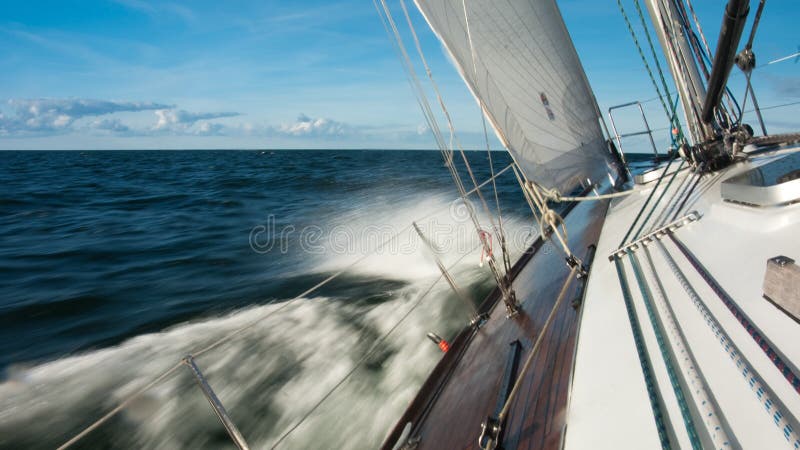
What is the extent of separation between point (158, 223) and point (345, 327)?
24.2 feet

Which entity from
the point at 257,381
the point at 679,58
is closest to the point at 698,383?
the point at 257,381

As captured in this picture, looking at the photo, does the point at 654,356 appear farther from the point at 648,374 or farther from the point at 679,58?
the point at 679,58

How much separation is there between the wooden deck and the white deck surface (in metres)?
0.10

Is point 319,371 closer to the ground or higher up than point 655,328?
closer to the ground

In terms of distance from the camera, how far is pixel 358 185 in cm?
1588

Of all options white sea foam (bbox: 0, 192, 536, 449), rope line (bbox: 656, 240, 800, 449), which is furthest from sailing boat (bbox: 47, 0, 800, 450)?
white sea foam (bbox: 0, 192, 536, 449)

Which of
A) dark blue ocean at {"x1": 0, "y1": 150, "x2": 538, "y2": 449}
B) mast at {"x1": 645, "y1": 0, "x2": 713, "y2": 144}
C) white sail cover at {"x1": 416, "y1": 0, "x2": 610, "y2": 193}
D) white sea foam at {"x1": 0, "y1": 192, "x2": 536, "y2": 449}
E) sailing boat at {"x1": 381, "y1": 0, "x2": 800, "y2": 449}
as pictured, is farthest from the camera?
mast at {"x1": 645, "y1": 0, "x2": 713, "y2": 144}

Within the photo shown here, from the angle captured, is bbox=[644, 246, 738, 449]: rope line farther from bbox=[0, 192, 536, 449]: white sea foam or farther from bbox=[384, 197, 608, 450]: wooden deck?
bbox=[0, 192, 536, 449]: white sea foam

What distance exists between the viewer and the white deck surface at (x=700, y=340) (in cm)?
99

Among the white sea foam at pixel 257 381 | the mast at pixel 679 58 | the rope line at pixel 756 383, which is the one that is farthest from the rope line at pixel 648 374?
the mast at pixel 679 58

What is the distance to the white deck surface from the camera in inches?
38.8

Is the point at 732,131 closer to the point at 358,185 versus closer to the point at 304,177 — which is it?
the point at 358,185

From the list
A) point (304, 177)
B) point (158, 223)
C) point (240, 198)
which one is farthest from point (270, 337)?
point (304, 177)

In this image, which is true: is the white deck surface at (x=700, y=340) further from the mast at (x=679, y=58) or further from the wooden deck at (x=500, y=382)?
the mast at (x=679, y=58)
